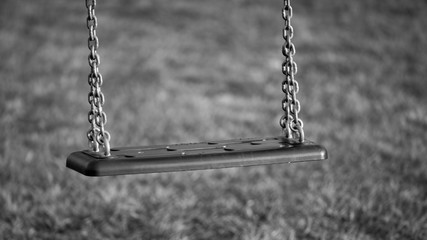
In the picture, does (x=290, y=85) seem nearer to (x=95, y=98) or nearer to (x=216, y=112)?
(x=95, y=98)

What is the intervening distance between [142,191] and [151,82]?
292 centimetres

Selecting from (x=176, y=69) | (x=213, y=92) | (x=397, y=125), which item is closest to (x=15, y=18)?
(x=176, y=69)

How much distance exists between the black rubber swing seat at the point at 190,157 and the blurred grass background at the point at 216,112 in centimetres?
99

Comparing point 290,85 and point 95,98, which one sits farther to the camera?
point 290,85

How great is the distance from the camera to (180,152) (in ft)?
7.43

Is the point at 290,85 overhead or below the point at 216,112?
overhead

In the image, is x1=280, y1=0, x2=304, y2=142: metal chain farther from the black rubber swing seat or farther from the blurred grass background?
the blurred grass background

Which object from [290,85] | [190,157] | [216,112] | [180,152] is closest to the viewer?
[190,157]

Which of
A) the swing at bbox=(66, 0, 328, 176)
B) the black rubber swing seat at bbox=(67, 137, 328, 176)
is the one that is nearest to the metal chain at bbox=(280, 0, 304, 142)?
the swing at bbox=(66, 0, 328, 176)

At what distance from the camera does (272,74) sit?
7.11 m

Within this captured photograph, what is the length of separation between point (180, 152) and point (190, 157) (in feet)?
0.37

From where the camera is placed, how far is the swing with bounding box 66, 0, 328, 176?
2.12m

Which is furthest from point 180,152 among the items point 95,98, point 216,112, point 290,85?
point 216,112

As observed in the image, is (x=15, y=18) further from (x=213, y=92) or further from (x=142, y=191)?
(x=142, y=191)
